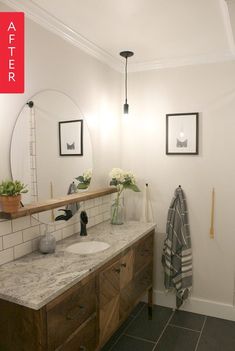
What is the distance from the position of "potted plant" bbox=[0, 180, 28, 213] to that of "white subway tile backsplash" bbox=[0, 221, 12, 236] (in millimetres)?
107

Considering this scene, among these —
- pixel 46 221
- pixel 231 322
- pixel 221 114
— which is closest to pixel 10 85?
pixel 46 221

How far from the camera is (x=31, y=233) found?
204 centimetres

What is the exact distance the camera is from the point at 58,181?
2.28 metres

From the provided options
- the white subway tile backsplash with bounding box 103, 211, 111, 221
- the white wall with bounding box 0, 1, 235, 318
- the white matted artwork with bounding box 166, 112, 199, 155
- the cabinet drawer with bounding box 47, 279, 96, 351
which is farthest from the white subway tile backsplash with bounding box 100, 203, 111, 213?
Answer: the cabinet drawer with bounding box 47, 279, 96, 351

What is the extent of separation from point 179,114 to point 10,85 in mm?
1655

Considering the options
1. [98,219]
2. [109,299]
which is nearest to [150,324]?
[109,299]

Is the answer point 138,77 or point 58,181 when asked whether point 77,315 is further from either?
point 138,77

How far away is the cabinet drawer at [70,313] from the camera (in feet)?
4.94

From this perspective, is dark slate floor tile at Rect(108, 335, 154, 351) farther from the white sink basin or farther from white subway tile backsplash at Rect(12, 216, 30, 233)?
white subway tile backsplash at Rect(12, 216, 30, 233)

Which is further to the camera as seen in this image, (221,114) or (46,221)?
(221,114)

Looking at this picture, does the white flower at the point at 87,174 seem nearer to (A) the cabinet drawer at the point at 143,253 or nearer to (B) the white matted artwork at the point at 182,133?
(A) the cabinet drawer at the point at 143,253

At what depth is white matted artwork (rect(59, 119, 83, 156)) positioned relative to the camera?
90.7 inches

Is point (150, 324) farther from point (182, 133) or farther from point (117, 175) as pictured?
point (182, 133)

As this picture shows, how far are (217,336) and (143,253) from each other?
0.95 metres
